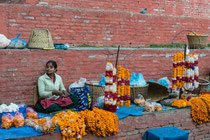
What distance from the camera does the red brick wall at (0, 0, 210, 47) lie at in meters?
6.09

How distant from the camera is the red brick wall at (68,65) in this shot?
475 centimetres

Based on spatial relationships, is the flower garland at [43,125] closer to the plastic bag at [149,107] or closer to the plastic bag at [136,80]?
the plastic bag at [149,107]

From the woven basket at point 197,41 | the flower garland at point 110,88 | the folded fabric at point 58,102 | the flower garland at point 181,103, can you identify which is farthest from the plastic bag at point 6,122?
the woven basket at point 197,41

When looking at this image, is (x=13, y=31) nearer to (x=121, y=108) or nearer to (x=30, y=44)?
(x=30, y=44)

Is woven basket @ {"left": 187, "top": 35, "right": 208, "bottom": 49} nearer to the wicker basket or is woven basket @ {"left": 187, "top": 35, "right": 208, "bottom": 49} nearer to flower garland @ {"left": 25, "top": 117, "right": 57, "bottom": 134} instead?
the wicker basket

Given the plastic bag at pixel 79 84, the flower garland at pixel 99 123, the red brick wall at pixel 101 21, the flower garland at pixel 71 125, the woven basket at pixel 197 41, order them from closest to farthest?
1. the flower garland at pixel 71 125
2. the flower garland at pixel 99 123
3. the plastic bag at pixel 79 84
4. the red brick wall at pixel 101 21
5. the woven basket at pixel 197 41

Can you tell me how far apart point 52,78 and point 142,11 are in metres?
4.10

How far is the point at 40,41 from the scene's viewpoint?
5125mm

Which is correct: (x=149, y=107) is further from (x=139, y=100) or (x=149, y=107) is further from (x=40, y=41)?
(x=40, y=41)

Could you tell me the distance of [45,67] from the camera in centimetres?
505

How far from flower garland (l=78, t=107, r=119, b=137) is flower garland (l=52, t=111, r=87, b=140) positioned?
114 mm

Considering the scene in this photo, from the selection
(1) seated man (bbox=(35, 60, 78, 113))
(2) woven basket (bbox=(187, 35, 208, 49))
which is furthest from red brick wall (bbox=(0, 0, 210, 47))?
(1) seated man (bbox=(35, 60, 78, 113))

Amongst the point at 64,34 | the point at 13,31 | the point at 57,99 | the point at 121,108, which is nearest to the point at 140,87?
the point at 121,108

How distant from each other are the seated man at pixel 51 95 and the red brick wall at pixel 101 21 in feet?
5.59
